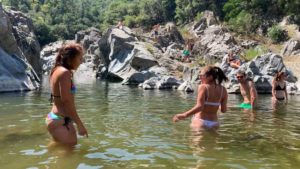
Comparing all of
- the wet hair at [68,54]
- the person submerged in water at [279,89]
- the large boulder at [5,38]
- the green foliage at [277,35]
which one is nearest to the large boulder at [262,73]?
the person submerged in water at [279,89]

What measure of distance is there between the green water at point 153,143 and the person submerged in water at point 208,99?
0.99 feet

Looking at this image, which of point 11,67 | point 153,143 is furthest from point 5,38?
point 153,143

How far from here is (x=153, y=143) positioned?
27.9ft

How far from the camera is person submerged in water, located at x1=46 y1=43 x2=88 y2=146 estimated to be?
653 cm

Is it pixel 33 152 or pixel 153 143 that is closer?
pixel 33 152

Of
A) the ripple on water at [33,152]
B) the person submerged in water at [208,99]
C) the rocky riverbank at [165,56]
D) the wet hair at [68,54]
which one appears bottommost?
the ripple on water at [33,152]

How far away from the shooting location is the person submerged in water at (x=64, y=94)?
6.53 m

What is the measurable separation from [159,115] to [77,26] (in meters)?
111

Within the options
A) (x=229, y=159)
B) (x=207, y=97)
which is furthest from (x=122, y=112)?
(x=229, y=159)

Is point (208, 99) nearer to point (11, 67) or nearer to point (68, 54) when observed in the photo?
point (68, 54)

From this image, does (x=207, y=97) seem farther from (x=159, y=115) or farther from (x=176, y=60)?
(x=176, y=60)

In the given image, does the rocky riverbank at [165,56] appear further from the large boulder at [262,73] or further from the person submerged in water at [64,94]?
the person submerged in water at [64,94]

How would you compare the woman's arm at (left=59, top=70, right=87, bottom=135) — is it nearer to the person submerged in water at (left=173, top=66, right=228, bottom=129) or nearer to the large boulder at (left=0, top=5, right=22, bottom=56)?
the person submerged in water at (left=173, top=66, right=228, bottom=129)

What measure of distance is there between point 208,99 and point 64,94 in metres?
3.09
